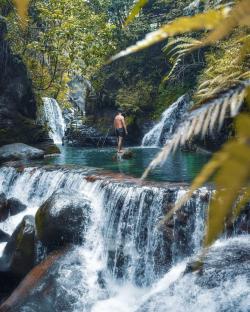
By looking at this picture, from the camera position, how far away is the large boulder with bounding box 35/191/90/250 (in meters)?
8.41

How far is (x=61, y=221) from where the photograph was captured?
27.7 ft

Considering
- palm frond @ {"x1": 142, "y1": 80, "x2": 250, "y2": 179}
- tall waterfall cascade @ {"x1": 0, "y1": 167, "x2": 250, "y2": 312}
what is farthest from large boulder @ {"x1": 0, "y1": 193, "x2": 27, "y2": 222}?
palm frond @ {"x1": 142, "y1": 80, "x2": 250, "y2": 179}

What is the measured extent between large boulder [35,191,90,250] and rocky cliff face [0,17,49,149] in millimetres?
10339

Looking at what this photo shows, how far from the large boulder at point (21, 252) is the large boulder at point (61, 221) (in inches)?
8.2

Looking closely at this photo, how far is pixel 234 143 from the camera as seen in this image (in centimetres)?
38

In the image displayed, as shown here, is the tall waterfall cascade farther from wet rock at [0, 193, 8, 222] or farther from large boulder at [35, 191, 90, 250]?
wet rock at [0, 193, 8, 222]

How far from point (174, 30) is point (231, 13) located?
2.5 inches

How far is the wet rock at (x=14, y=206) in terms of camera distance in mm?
11195

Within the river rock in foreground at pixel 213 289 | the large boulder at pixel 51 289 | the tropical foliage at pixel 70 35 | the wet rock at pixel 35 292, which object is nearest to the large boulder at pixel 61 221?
the large boulder at pixel 51 289

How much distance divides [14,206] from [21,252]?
9.80 ft

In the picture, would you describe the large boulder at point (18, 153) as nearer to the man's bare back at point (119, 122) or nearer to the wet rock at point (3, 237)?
the man's bare back at point (119, 122)

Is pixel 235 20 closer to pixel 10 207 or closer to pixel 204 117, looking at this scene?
pixel 204 117

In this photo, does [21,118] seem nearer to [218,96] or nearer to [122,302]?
[122,302]

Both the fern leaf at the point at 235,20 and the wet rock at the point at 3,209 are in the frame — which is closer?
Answer: the fern leaf at the point at 235,20
